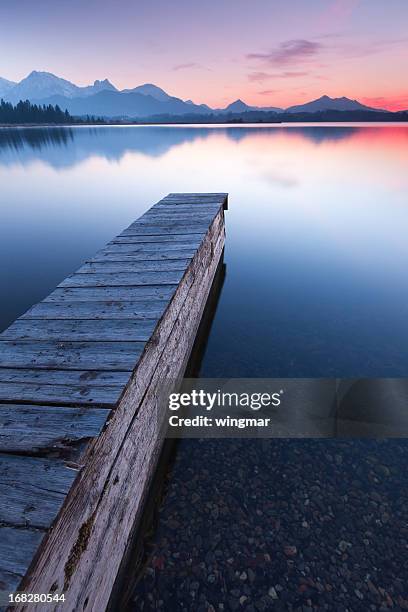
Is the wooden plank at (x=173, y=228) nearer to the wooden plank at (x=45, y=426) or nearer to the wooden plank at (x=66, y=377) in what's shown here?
the wooden plank at (x=66, y=377)

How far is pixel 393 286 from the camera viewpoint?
1059cm

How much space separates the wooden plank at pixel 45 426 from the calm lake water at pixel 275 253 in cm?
425

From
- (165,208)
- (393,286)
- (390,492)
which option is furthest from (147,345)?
(393,286)

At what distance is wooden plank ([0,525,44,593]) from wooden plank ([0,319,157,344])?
204cm

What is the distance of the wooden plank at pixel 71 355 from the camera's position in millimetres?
3293

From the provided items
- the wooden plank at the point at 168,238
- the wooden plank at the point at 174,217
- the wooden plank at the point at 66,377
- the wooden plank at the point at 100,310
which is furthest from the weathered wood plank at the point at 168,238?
the wooden plank at the point at 66,377

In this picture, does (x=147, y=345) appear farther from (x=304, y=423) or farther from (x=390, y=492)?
(x=390, y=492)

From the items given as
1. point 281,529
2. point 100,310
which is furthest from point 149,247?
point 281,529

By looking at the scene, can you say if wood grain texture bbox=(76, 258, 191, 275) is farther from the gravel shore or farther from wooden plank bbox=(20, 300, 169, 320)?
the gravel shore

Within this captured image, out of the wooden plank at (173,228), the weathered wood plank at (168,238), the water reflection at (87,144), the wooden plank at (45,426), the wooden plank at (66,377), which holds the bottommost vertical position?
the wooden plank at (66,377)

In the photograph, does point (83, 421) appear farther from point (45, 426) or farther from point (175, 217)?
point (175, 217)

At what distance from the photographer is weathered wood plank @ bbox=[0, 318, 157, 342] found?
376 cm

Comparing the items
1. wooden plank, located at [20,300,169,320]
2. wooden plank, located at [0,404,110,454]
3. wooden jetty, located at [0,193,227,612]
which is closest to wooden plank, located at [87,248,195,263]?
wooden jetty, located at [0,193,227,612]

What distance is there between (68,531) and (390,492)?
4.13 metres
